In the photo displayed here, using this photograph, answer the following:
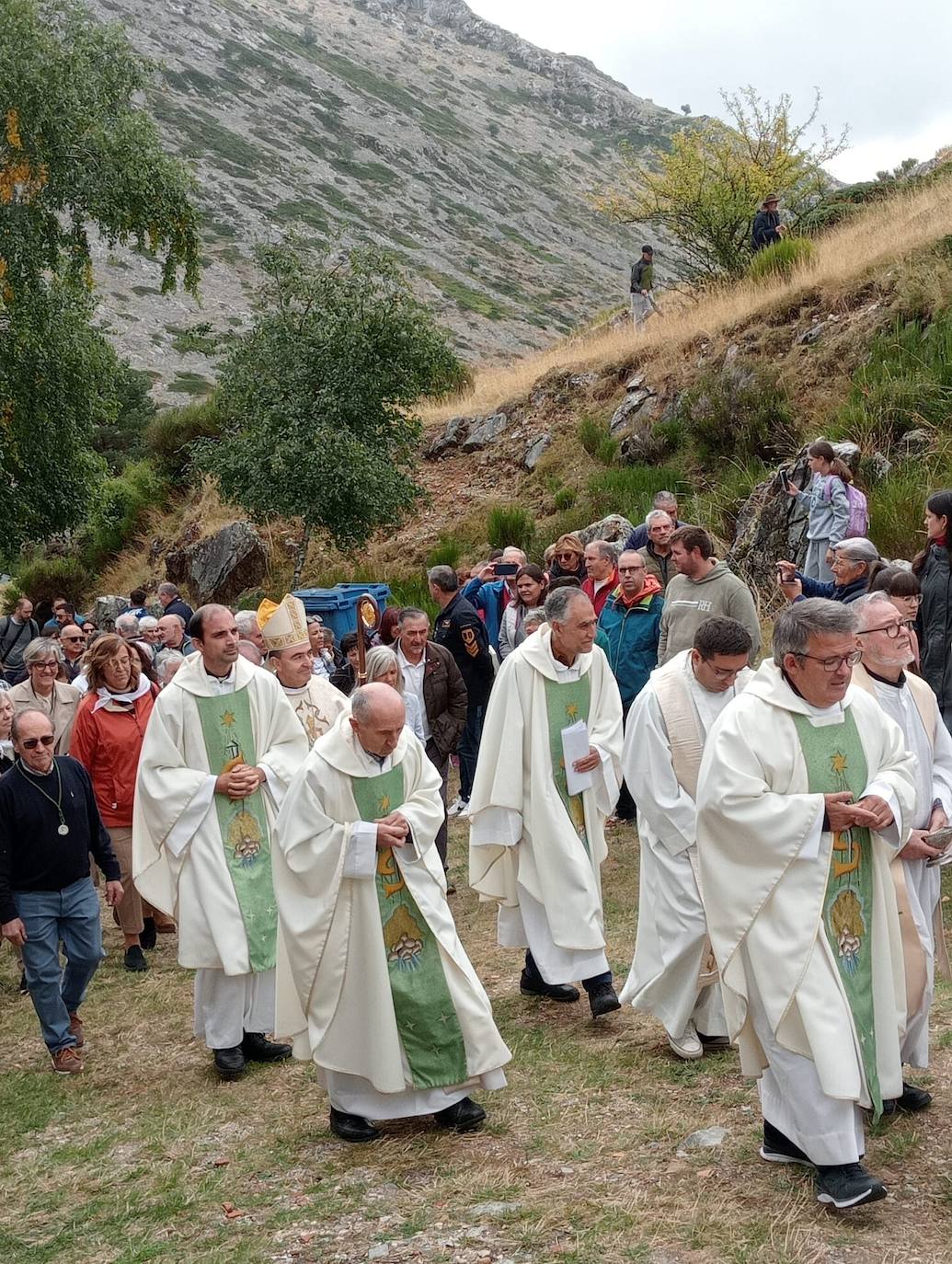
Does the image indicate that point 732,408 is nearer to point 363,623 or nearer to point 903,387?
point 903,387

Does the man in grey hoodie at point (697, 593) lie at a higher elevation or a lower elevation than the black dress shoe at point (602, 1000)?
higher

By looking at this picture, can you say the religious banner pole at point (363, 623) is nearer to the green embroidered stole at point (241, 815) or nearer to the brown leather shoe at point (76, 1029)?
the green embroidered stole at point (241, 815)

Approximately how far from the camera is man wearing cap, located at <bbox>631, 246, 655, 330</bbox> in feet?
75.1

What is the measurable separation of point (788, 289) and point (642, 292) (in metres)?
4.98

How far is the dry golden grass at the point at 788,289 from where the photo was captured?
1791 centimetres

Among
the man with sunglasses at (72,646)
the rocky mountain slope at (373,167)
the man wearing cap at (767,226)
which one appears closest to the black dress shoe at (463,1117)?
the man with sunglasses at (72,646)

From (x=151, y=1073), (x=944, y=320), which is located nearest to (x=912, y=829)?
(x=151, y=1073)

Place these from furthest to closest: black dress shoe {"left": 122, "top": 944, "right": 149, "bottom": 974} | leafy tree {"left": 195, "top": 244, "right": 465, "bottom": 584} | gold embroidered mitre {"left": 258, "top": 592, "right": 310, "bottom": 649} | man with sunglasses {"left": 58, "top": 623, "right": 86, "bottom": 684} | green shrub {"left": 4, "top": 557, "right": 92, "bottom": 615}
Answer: green shrub {"left": 4, "top": 557, "right": 92, "bottom": 615}
leafy tree {"left": 195, "top": 244, "right": 465, "bottom": 584}
man with sunglasses {"left": 58, "top": 623, "right": 86, "bottom": 684}
black dress shoe {"left": 122, "top": 944, "right": 149, "bottom": 974}
gold embroidered mitre {"left": 258, "top": 592, "right": 310, "bottom": 649}

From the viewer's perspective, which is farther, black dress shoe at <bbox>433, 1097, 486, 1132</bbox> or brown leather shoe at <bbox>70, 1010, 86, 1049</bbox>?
brown leather shoe at <bbox>70, 1010, 86, 1049</bbox>

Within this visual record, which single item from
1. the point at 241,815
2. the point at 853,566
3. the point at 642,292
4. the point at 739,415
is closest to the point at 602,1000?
the point at 241,815

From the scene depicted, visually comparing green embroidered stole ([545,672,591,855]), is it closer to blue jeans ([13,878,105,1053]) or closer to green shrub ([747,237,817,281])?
blue jeans ([13,878,105,1053])

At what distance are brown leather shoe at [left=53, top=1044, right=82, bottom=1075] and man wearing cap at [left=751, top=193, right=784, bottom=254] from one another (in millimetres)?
17034

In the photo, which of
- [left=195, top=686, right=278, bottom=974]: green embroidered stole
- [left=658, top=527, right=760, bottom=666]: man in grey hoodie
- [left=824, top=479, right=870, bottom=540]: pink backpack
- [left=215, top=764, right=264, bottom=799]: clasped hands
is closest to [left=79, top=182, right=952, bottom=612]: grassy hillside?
[left=824, top=479, right=870, bottom=540]: pink backpack

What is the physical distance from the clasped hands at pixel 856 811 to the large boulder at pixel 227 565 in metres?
20.2
